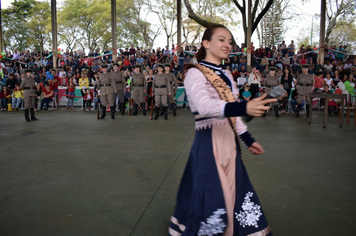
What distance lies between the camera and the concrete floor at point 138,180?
127 inches

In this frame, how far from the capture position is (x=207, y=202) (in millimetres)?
2211

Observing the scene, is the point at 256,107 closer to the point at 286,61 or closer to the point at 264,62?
the point at 264,62

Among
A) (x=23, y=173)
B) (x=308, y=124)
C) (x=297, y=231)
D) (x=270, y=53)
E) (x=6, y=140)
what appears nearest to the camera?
(x=297, y=231)

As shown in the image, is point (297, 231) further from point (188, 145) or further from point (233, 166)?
point (188, 145)

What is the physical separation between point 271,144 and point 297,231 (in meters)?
3.91

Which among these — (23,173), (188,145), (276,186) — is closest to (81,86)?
(188,145)

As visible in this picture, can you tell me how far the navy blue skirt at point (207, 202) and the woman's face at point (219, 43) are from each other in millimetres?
562

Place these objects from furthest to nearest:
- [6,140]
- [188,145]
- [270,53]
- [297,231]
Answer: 1. [270,53]
2. [6,140]
3. [188,145]
4. [297,231]

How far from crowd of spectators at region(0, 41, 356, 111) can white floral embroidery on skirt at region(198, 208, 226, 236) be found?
12.3 m

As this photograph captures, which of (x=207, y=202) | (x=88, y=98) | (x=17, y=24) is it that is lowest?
(x=207, y=202)

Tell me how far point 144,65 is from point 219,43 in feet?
53.3

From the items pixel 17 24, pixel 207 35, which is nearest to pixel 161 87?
pixel 207 35

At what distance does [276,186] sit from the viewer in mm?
4246

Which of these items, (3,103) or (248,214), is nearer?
(248,214)
